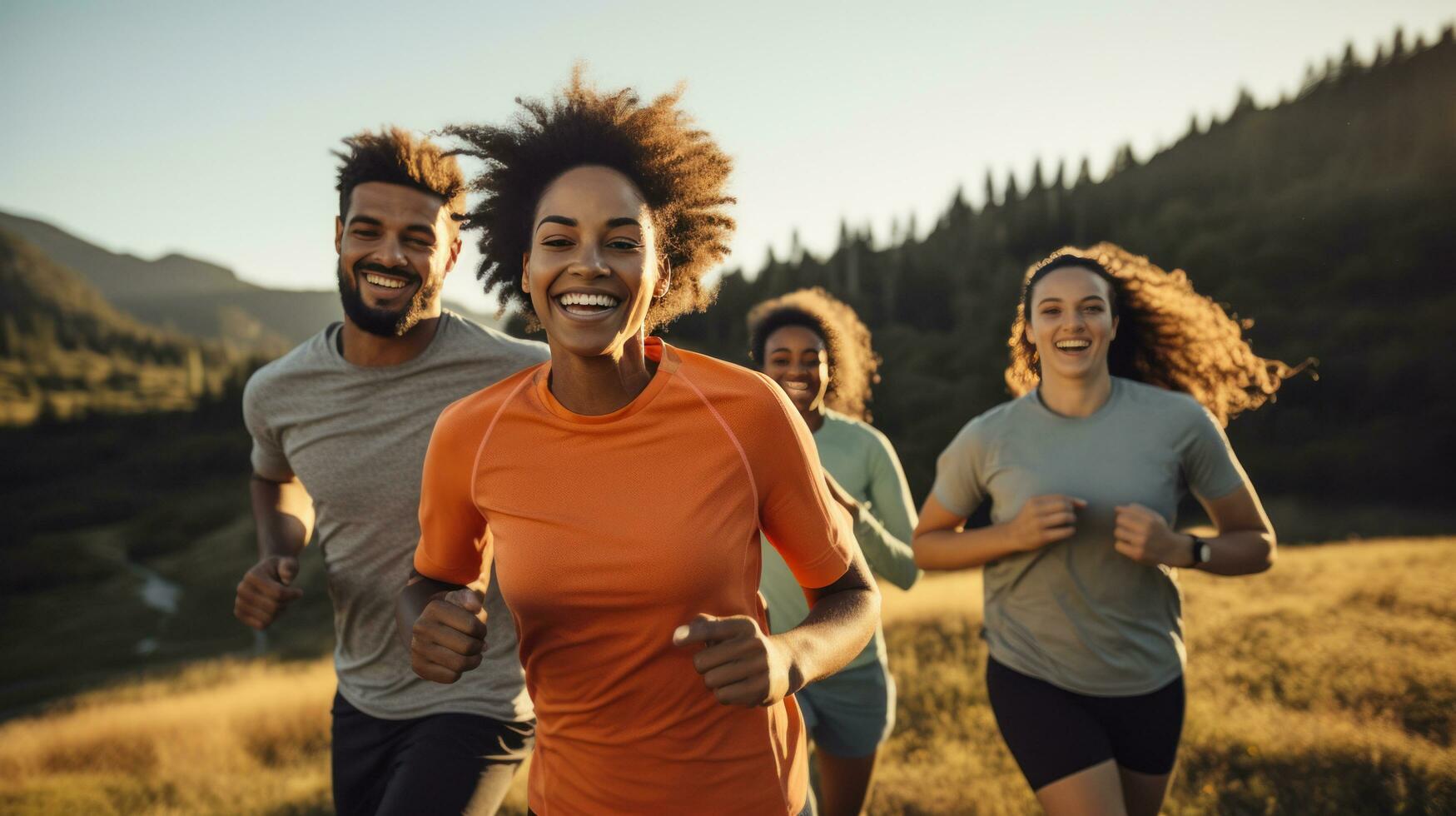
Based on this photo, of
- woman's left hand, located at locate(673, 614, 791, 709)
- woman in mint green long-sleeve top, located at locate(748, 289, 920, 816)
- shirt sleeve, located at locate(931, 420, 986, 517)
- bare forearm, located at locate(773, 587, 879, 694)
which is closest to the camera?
woman's left hand, located at locate(673, 614, 791, 709)

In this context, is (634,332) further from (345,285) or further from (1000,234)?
(1000,234)

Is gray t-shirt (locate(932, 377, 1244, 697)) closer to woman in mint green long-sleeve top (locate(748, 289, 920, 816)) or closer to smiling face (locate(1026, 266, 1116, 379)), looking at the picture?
smiling face (locate(1026, 266, 1116, 379))

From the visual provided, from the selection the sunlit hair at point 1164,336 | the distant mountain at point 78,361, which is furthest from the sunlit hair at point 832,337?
the distant mountain at point 78,361

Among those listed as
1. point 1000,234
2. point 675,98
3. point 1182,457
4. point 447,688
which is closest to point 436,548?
point 447,688

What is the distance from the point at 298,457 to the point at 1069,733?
10.5ft

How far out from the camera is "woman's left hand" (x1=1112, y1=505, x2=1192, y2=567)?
3346 mm

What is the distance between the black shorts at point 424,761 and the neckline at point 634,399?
1380 mm

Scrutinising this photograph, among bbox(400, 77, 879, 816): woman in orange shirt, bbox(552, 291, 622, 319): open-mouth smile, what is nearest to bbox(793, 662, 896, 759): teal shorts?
bbox(400, 77, 879, 816): woman in orange shirt

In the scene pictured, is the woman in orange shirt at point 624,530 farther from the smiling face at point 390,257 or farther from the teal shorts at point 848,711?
the teal shorts at point 848,711

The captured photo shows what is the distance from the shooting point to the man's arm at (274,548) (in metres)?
3.16

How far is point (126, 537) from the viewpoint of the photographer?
94250 millimetres

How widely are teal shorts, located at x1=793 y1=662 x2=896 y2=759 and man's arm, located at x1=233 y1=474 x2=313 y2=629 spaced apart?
2355 millimetres

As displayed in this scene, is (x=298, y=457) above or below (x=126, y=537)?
above

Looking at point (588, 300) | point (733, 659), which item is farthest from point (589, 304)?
point (733, 659)
